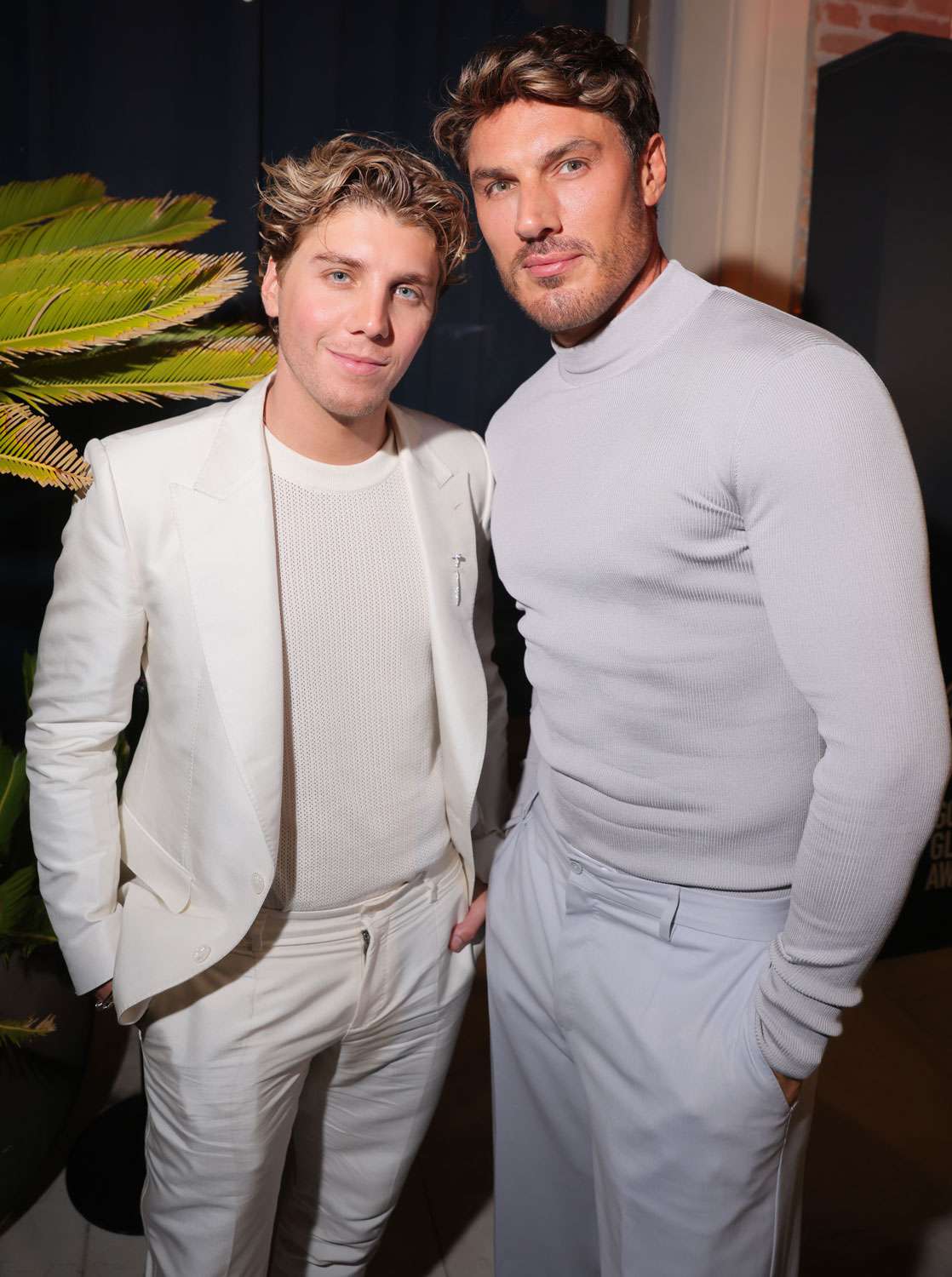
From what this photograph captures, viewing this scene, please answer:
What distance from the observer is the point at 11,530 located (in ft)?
9.15

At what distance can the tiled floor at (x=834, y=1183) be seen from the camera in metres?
2.12

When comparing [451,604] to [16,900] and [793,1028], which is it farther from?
[16,900]

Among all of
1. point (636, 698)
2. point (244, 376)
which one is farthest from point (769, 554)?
point (244, 376)

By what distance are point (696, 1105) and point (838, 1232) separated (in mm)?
1185

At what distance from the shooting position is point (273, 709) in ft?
4.77

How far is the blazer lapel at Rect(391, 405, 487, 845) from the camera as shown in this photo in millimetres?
1611

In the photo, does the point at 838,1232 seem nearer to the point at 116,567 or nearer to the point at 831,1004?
the point at 831,1004

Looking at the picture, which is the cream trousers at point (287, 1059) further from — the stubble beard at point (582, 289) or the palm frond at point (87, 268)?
the palm frond at point (87, 268)

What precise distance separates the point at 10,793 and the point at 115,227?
109 centimetres

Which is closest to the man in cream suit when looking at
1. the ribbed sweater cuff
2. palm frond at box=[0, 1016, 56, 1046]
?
palm frond at box=[0, 1016, 56, 1046]

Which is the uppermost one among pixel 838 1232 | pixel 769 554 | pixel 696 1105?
pixel 769 554

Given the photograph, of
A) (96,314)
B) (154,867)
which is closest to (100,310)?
(96,314)

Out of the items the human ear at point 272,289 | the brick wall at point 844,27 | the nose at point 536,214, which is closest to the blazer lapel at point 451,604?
the human ear at point 272,289

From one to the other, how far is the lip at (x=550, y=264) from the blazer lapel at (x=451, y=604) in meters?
0.33
